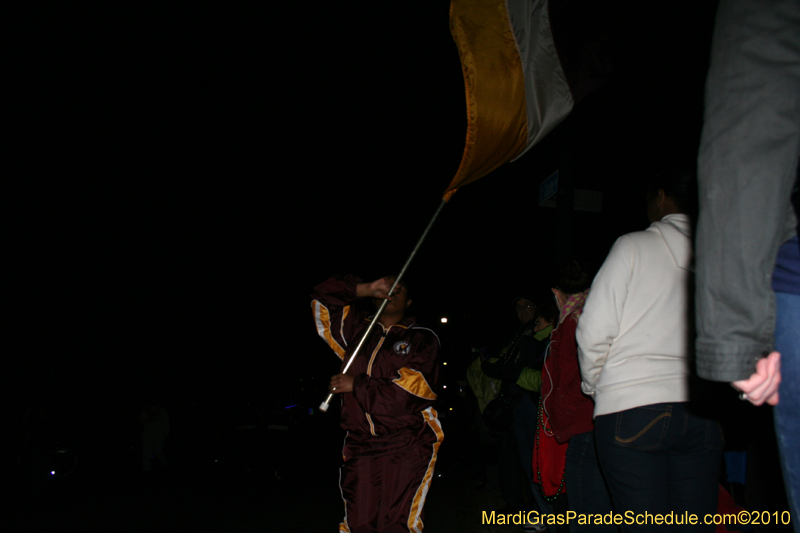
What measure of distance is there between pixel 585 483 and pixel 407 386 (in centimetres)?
118

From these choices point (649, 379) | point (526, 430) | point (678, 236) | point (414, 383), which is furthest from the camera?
point (526, 430)

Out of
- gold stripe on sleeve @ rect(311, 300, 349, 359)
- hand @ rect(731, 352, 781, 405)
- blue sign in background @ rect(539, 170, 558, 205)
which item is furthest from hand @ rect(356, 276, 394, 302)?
blue sign in background @ rect(539, 170, 558, 205)

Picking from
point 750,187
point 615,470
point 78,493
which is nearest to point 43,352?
point 78,493

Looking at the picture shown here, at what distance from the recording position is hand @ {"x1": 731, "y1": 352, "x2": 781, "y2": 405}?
107 cm

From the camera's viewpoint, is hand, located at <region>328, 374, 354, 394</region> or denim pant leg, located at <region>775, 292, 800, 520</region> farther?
hand, located at <region>328, 374, 354, 394</region>

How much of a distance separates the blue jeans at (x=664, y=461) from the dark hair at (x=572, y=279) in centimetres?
131

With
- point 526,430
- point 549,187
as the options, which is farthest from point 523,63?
point 549,187

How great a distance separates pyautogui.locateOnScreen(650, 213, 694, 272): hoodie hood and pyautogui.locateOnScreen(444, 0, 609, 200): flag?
4.33ft

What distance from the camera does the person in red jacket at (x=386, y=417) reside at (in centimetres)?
325

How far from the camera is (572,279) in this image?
3285 mm

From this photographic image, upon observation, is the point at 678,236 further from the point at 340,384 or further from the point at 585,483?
the point at 340,384

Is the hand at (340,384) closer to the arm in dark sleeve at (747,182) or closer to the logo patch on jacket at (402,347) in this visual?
the logo patch on jacket at (402,347)

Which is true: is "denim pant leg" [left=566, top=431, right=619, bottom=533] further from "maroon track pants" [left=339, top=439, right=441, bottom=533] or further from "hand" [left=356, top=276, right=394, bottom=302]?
"hand" [left=356, top=276, right=394, bottom=302]

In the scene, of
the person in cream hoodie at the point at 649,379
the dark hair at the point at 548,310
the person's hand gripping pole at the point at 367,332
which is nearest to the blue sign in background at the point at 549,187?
the dark hair at the point at 548,310
